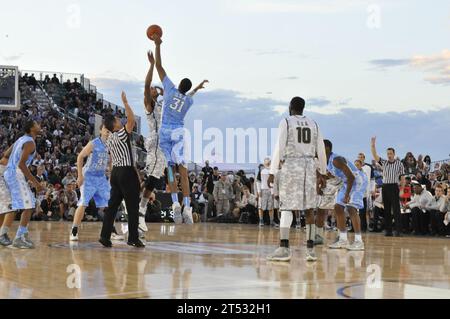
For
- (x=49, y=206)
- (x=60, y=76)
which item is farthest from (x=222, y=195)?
(x=60, y=76)

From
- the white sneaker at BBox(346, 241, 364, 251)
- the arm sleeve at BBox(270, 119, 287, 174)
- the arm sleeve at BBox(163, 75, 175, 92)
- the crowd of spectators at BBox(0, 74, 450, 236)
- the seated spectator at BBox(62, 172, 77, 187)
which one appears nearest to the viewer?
the arm sleeve at BBox(270, 119, 287, 174)

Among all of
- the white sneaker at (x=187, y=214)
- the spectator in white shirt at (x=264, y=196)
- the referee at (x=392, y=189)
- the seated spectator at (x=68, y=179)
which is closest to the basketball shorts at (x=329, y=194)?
the white sneaker at (x=187, y=214)

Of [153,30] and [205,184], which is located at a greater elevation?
[153,30]

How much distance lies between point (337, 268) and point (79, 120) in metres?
30.2

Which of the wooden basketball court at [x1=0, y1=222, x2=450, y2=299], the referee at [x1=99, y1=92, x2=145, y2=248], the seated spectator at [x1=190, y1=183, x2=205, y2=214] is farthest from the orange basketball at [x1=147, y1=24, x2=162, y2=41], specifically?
the seated spectator at [x1=190, y1=183, x2=205, y2=214]

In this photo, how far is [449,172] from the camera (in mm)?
20484

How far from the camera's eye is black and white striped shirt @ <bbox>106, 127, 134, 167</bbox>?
1006 cm

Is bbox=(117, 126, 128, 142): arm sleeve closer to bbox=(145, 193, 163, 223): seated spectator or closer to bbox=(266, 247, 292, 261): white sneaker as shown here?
bbox=(266, 247, 292, 261): white sneaker

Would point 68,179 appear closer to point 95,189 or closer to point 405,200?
point 405,200

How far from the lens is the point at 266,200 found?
842 inches

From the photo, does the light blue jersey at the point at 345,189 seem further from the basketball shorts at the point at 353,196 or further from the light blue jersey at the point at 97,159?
the light blue jersey at the point at 97,159

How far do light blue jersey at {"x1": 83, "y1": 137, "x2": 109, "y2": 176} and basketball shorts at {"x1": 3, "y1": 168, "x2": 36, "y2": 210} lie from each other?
176 centimetres

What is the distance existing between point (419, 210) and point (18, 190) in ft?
35.4
